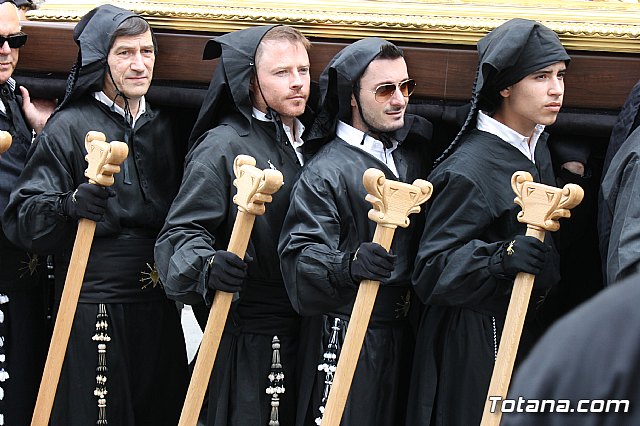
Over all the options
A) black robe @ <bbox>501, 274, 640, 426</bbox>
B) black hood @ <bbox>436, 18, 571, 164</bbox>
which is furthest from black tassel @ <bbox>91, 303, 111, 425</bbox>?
black robe @ <bbox>501, 274, 640, 426</bbox>

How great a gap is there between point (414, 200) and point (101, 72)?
5.11 ft

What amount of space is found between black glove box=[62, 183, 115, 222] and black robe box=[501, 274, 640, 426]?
2.93 metres

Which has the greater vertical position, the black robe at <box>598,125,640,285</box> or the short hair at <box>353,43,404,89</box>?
the short hair at <box>353,43,404,89</box>

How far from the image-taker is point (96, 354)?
428cm

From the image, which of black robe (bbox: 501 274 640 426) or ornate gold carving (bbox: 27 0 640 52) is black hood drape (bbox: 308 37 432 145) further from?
black robe (bbox: 501 274 640 426)

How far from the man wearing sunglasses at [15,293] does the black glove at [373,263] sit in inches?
66.2

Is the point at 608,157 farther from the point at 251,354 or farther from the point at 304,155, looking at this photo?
the point at 251,354

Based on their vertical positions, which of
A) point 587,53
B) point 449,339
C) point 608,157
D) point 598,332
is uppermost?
point 587,53

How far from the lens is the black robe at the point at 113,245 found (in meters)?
4.20

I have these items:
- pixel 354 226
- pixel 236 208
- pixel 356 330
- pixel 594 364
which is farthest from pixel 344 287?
pixel 594 364

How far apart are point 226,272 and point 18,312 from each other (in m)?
1.28

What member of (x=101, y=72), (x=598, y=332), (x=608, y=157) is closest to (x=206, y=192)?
(x=101, y=72)

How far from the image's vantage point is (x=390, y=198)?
330cm

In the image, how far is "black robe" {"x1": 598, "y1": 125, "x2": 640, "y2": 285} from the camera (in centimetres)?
315
